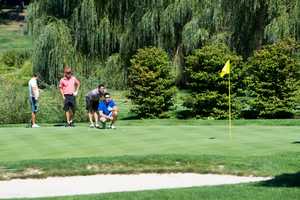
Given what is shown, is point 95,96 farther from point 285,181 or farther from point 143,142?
point 285,181

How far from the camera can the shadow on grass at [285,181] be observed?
10.2 meters

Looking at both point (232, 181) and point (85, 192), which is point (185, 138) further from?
point (85, 192)

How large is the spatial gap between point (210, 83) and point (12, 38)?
196 feet

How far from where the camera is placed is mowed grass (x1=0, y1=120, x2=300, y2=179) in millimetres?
11773

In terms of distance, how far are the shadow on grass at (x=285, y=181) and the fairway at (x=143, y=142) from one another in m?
1.65

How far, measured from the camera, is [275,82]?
2427 cm

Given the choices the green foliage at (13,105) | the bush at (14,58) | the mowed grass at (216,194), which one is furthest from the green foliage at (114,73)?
the bush at (14,58)

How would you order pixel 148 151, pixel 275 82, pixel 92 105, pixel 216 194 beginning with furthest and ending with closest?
pixel 275 82 → pixel 92 105 → pixel 148 151 → pixel 216 194

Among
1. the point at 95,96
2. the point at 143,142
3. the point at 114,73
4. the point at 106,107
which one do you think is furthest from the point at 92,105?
the point at 114,73

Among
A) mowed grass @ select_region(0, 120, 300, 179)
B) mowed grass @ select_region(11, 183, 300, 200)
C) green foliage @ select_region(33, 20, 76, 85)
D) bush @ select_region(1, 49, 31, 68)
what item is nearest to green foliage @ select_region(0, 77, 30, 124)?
green foliage @ select_region(33, 20, 76, 85)

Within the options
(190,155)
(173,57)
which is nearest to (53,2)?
(173,57)

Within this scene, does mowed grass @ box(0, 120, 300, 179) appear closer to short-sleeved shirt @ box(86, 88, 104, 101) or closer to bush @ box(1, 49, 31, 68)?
short-sleeved shirt @ box(86, 88, 104, 101)

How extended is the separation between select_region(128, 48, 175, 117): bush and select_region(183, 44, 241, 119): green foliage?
2.96 ft

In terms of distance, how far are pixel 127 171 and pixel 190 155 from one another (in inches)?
51.9
